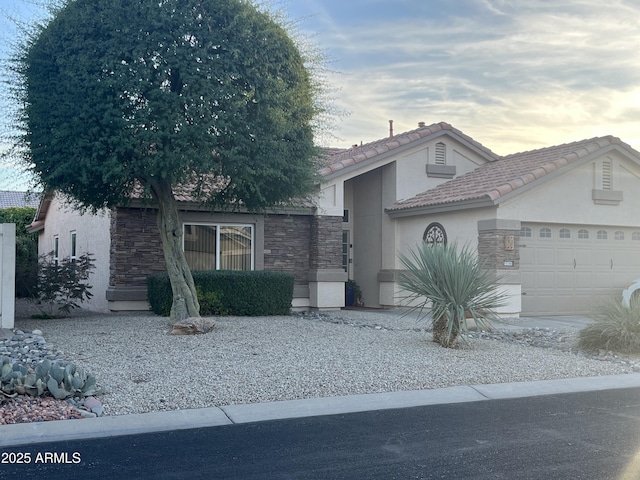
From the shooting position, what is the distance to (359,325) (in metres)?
14.5

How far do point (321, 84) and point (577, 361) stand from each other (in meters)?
6.91

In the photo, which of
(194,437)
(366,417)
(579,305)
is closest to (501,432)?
(366,417)

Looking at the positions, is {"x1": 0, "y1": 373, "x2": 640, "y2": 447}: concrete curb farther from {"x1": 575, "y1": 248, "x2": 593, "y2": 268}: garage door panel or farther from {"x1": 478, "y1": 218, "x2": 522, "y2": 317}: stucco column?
{"x1": 575, "y1": 248, "x2": 593, "y2": 268}: garage door panel

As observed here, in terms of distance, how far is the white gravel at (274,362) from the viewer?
314 inches

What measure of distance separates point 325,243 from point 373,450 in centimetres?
1185

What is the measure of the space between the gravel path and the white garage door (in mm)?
3088

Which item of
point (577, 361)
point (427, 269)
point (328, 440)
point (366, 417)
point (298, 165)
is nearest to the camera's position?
point (328, 440)

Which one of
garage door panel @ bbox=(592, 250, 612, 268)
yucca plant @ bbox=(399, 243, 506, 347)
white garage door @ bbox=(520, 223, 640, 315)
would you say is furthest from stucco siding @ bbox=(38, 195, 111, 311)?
garage door panel @ bbox=(592, 250, 612, 268)

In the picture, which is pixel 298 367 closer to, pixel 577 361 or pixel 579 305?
pixel 577 361

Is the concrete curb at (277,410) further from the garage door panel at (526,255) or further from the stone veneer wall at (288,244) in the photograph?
the stone veneer wall at (288,244)

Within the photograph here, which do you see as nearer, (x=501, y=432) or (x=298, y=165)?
(x=501, y=432)

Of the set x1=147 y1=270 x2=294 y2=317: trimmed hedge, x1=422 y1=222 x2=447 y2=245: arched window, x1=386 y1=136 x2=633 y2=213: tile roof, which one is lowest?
x1=147 y1=270 x2=294 y2=317: trimmed hedge

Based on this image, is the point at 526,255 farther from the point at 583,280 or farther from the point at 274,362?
the point at 274,362

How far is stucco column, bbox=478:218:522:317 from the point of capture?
15633 millimetres
